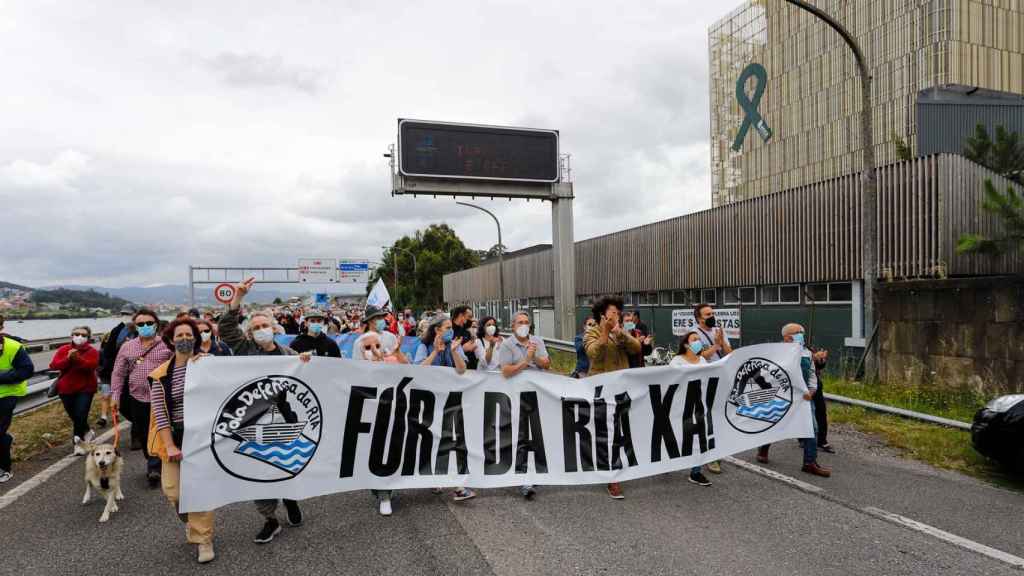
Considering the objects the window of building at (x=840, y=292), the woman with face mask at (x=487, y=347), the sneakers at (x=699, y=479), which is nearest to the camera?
the sneakers at (x=699, y=479)

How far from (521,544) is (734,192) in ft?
180

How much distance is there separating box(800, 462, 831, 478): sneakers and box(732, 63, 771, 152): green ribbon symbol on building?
49772 millimetres

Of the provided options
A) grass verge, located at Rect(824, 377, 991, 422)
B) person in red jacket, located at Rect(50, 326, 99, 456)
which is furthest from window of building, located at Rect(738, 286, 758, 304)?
person in red jacket, located at Rect(50, 326, 99, 456)

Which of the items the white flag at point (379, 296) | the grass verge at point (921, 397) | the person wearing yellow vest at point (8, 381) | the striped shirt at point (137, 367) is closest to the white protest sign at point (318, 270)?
the white flag at point (379, 296)

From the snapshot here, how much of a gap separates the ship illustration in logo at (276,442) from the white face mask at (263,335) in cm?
59

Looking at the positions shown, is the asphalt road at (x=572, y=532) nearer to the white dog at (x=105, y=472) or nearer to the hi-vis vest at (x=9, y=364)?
the white dog at (x=105, y=472)

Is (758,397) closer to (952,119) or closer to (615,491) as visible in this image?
(615,491)

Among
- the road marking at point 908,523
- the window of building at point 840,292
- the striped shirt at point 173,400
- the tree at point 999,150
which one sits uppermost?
the tree at point 999,150

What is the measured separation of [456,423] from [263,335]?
185 centimetres

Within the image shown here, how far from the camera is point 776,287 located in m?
17.2

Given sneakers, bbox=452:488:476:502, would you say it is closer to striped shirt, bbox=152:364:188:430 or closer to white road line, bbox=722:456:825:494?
striped shirt, bbox=152:364:188:430

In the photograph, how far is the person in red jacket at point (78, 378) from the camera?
7195 millimetres

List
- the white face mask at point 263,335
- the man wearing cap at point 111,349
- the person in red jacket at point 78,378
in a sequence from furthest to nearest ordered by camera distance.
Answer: the man wearing cap at point 111,349 → the person in red jacket at point 78,378 → the white face mask at point 263,335

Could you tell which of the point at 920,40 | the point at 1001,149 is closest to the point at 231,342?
the point at 1001,149
